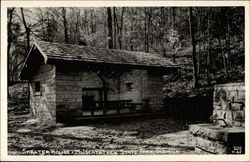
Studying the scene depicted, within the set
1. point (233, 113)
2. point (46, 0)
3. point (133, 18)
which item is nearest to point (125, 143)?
point (233, 113)

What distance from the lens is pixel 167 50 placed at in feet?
22.9

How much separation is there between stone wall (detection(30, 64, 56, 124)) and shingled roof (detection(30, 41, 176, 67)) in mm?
497

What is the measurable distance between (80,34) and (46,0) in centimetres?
179

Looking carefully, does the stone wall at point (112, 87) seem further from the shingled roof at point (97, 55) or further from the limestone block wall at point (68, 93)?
the shingled roof at point (97, 55)

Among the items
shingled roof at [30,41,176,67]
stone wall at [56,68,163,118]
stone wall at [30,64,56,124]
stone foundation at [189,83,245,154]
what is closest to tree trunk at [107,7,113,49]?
shingled roof at [30,41,176,67]

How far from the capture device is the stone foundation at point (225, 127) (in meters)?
3.46

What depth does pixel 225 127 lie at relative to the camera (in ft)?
12.2

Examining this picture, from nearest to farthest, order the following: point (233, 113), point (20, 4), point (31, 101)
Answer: point (233, 113) < point (20, 4) < point (31, 101)

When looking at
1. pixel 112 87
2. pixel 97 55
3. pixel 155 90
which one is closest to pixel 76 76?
pixel 97 55

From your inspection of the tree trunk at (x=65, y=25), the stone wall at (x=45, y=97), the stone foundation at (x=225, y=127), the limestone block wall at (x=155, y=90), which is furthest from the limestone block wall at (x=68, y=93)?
the stone foundation at (x=225, y=127)

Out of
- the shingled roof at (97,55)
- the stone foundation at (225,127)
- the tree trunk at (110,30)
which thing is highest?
the tree trunk at (110,30)

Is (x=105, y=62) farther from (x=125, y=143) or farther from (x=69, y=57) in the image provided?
(x=125, y=143)

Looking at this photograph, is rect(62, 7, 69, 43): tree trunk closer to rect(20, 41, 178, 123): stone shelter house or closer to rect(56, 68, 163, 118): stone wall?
rect(20, 41, 178, 123): stone shelter house

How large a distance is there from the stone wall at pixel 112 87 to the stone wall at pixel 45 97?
22cm
